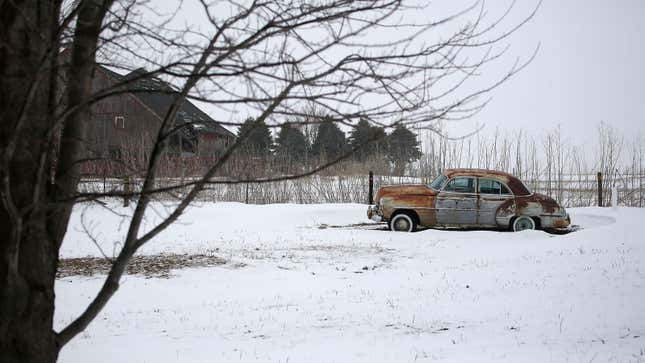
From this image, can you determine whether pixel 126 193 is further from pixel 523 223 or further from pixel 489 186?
pixel 523 223

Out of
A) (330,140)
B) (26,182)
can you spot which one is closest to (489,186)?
(26,182)

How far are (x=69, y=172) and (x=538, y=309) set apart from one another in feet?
19.6

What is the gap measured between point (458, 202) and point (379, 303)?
25.2 ft

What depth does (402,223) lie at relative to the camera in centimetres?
1455

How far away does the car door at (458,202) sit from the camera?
46.8ft

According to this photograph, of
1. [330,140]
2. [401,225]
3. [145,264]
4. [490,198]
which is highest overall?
[330,140]

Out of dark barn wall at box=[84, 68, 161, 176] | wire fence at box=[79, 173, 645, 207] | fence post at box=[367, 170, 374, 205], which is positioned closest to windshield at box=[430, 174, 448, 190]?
wire fence at box=[79, 173, 645, 207]

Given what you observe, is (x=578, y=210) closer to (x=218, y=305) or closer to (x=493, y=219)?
(x=493, y=219)

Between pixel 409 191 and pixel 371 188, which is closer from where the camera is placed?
pixel 409 191

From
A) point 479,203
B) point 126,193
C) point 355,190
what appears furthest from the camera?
point 355,190

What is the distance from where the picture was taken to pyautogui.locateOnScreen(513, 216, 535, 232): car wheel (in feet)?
47.0

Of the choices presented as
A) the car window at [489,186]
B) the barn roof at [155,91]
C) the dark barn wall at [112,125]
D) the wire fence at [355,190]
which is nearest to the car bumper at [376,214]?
the car window at [489,186]

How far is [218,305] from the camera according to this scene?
7.29 metres

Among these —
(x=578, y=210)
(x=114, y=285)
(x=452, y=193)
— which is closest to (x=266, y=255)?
(x=452, y=193)
